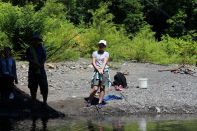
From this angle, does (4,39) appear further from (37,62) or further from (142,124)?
(142,124)

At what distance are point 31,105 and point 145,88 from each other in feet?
16.1

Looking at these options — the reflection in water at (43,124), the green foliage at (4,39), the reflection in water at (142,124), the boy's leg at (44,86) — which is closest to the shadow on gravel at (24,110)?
the boy's leg at (44,86)

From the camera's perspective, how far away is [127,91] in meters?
18.2

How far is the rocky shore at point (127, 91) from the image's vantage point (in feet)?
51.6

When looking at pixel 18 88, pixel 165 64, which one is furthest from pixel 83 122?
pixel 165 64

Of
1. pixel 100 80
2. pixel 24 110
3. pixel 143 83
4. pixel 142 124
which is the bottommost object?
pixel 142 124

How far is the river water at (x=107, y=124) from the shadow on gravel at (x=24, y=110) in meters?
0.67

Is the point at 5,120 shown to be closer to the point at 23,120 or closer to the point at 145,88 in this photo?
the point at 23,120

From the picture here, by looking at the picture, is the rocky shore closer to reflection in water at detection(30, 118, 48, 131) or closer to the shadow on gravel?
the shadow on gravel

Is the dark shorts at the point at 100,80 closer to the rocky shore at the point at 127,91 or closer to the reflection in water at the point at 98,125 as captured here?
the rocky shore at the point at 127,91

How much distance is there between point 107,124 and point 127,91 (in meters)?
4.85

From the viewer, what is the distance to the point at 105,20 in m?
31.2

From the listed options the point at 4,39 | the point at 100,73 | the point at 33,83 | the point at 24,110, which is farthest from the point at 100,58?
the point at 4,39

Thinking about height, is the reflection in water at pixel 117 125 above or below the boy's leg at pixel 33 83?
below
